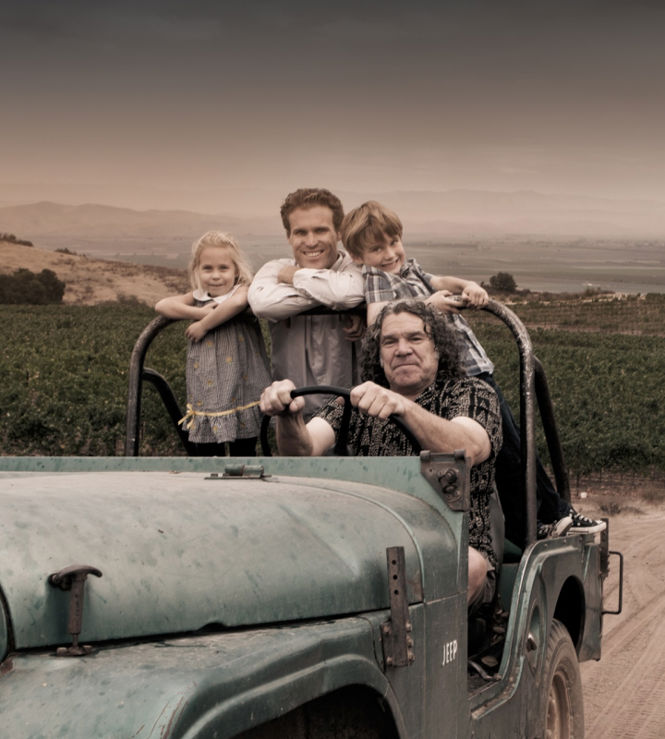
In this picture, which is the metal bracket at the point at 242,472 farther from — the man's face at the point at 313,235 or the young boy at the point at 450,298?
the man's face at the point at 313,235

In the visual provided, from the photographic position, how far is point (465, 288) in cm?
451

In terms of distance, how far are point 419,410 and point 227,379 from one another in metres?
2.10

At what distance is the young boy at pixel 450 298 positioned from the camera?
445 cm

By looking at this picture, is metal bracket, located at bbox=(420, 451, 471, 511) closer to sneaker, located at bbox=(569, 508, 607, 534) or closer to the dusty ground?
sneaker, located at bbox=(569, 508, 607, 534)

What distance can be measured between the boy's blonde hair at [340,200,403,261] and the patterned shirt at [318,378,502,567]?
3.64ft

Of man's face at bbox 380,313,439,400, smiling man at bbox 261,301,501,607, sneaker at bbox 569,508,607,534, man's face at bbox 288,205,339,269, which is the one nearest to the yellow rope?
man's face at bbox 288,205,339,269

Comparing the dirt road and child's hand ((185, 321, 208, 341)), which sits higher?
child's hand ((185, 321, 208, 341))

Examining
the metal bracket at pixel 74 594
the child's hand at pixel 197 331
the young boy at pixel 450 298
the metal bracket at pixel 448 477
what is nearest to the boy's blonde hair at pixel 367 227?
the young boy at pixel 450 298

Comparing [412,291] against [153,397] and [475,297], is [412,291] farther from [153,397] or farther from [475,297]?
[153,397]

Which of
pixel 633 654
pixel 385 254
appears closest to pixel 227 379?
pixel 385 254

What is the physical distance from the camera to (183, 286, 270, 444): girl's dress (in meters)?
5.32

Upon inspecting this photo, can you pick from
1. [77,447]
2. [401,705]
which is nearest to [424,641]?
[401,705]

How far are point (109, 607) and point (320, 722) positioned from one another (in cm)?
64

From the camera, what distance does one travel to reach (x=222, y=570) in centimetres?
230
